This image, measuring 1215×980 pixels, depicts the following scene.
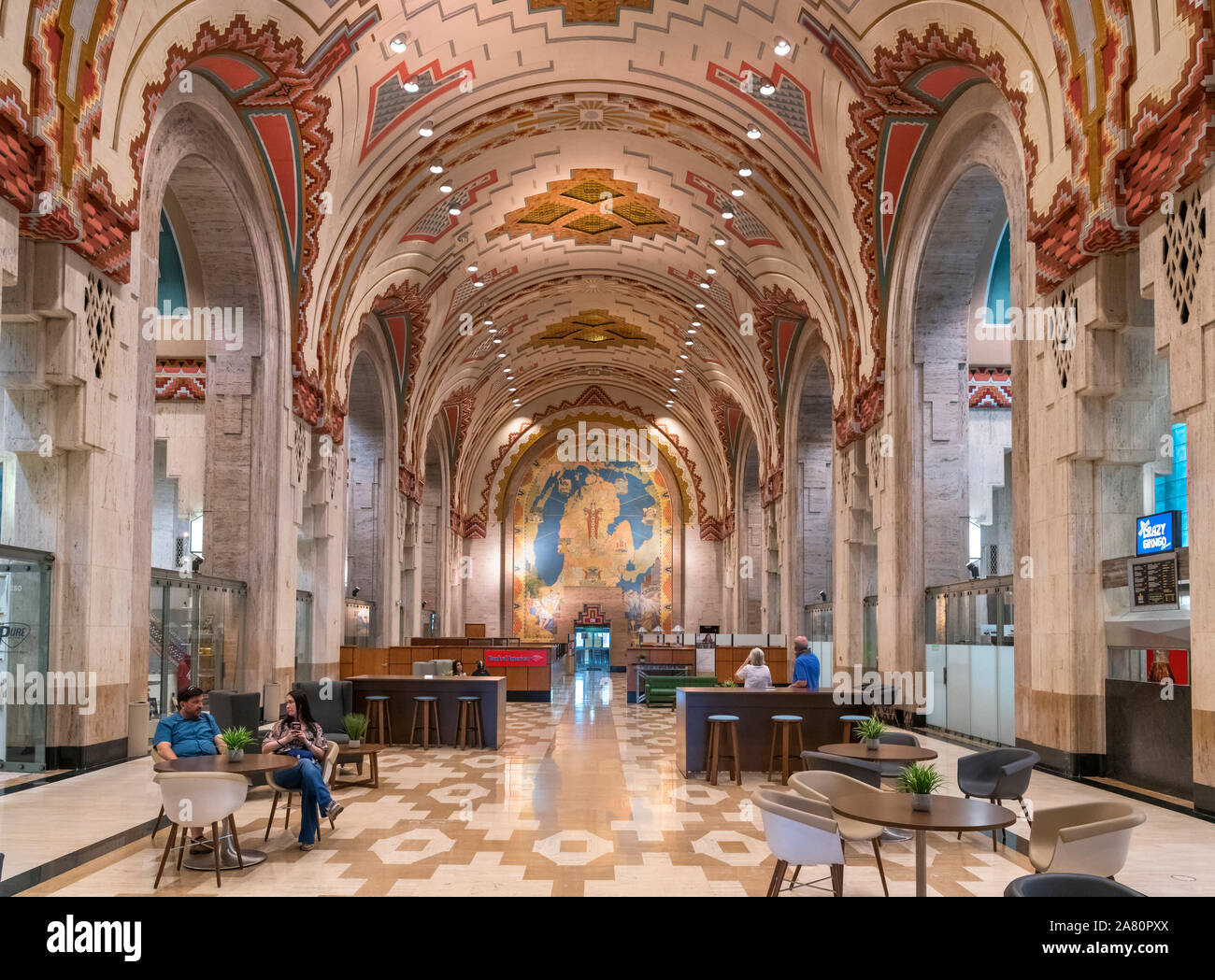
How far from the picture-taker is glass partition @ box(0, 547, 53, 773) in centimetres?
783

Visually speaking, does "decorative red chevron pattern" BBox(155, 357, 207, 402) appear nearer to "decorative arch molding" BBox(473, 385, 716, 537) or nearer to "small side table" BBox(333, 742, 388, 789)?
"small side table" BBox(333, 742, 388, 789)

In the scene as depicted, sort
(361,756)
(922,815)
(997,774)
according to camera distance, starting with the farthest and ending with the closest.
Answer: (361,756) < (997,774) < (922,815)

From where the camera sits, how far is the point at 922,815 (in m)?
4.43

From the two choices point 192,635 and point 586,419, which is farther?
→ point 586,419

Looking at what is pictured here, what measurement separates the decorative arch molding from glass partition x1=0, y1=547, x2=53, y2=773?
84.5 ft

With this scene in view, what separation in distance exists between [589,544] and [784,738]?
84.4 feet

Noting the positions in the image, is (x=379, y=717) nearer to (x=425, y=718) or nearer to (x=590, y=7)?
(x=425, y=718)

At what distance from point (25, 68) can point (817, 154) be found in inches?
376

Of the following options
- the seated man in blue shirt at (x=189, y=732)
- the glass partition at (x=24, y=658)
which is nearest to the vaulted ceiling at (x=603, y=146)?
the glass partition at (x=24, y=658)

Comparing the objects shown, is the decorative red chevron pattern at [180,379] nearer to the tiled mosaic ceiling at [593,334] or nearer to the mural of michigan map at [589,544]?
the tiled mosaic ceiling at [593,334]

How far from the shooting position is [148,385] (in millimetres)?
9258

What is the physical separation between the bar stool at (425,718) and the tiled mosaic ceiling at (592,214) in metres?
10.0

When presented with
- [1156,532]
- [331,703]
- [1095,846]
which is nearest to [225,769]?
[1095,846]

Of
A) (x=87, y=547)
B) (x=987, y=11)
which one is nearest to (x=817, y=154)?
(x=987, y=11)
